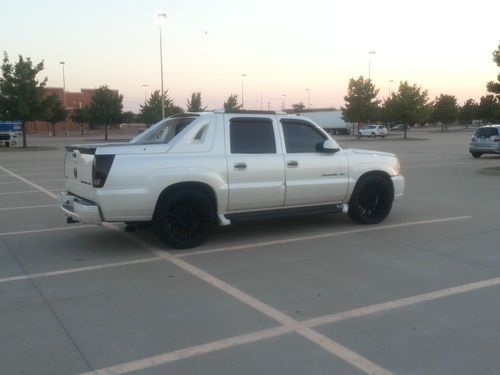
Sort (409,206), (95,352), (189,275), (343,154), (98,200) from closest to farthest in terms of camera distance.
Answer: (95,352)
(189,275)
(98,200)
(343,154)
(409,206)

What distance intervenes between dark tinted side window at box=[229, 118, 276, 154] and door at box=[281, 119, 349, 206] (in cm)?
26

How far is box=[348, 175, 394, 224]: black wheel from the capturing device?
8.73 meters

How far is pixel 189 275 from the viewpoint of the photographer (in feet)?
20.1

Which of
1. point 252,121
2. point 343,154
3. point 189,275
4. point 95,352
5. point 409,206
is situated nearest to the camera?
point 95,352

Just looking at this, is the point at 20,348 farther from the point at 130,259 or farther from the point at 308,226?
the point at 308,226

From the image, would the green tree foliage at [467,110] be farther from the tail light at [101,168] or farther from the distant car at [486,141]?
the tail light at [101,168]

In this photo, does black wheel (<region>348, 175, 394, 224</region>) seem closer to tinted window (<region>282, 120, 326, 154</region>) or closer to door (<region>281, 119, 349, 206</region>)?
door (<region>281, 119, 349, 206</region>)

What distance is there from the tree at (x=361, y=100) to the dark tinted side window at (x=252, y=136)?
168 ft

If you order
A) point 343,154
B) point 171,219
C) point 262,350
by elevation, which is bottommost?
point 262,350

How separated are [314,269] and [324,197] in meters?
2.19

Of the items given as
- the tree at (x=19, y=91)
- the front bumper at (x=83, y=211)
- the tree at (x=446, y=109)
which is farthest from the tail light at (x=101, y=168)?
the tree at (x=446, y=109)

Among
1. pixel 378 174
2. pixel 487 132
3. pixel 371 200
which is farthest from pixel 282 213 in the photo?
pixel 487 132

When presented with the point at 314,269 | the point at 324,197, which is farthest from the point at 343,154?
the point at 314,269

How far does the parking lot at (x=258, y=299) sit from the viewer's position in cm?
400
